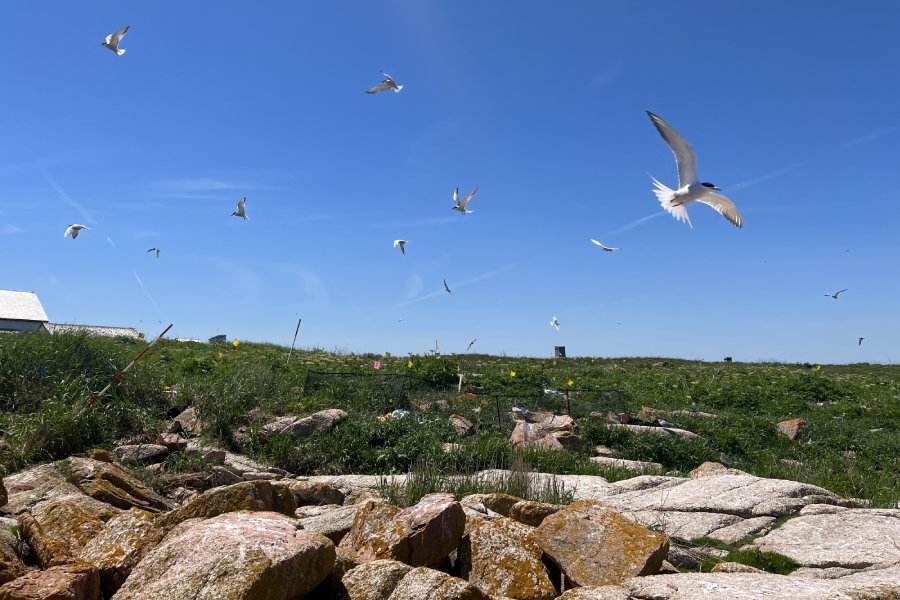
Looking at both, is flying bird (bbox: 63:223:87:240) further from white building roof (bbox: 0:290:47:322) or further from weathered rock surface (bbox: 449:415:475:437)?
white building roof (bbox: 0:290:47:322)

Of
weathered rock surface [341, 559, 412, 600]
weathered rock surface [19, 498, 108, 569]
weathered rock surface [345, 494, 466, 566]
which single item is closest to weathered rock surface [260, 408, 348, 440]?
weathered rock surface [19, 498, 108, 569]

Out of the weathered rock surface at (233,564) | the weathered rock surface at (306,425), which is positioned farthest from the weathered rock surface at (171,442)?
the weathered rock surface at (233,564)

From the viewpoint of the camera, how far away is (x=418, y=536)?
17.0ft

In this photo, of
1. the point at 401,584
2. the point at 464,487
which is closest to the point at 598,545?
the point at 401,584

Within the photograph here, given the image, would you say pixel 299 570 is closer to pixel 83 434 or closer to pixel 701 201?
pixel 83 434

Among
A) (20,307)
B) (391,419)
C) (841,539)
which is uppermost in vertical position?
(20,307)

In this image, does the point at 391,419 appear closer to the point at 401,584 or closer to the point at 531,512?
the point at 531,512

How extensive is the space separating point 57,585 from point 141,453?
517 cm

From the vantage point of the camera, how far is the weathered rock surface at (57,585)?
4273 mm

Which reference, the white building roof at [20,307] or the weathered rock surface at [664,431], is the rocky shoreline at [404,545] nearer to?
the weathered rock surface at [664,431]

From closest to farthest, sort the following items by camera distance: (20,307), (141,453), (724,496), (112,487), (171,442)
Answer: (112,487) → (724,496) → (141,453) → (171,442) → (20,307)

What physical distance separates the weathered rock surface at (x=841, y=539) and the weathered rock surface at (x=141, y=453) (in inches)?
296

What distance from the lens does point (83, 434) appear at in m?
9.73

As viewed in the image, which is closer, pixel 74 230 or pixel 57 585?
pixel 57 585
